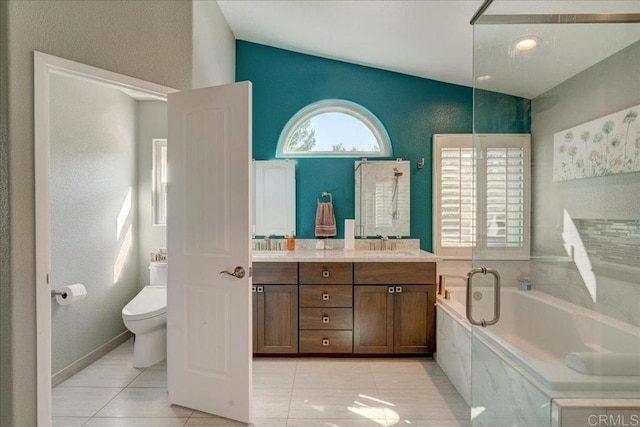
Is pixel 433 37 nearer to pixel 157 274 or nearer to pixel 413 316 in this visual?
pixel 413 316

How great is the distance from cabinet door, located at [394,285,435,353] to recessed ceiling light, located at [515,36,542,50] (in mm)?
1864

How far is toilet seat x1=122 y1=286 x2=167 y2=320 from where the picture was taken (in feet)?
8.48

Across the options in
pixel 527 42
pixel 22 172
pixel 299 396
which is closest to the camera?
pixel 22 172

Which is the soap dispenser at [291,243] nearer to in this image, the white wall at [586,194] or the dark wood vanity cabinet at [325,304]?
the dark wood vanity cabinet at [325,304]

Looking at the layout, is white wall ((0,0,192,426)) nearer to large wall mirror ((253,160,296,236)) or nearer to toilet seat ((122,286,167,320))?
toilet seat ((122,286,167,320))

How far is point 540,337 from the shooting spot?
2141mm

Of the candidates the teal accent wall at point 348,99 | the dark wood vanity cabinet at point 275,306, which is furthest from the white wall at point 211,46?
the dark wood vanity cabinet at point 275,306

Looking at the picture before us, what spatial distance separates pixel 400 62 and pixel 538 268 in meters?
2.12

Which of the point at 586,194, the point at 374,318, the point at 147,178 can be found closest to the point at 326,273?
the point at 374,318

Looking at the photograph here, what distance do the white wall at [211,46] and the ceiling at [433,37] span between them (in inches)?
5.8

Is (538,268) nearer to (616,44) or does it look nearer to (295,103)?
(616,44)

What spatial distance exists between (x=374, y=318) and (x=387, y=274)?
394 mm

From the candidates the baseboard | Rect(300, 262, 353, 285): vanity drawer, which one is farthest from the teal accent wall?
the baseboard

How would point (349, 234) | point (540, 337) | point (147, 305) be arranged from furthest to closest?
point (349, 234)
point (147, 305)
point (540, 337)
